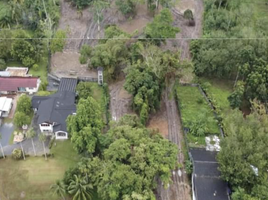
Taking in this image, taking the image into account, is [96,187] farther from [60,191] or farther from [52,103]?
[52,103]

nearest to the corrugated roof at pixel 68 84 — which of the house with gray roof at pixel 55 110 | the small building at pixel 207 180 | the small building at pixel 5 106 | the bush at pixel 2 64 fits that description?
the house with gray roof at pixel 55 110

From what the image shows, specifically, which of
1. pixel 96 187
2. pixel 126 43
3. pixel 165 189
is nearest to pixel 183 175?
pixel 165 189

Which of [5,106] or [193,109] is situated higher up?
[5,106]

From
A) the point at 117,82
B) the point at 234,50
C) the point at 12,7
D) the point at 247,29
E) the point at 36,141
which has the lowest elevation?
the point at 36,141

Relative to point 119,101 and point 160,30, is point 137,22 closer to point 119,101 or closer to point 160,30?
point 160,30

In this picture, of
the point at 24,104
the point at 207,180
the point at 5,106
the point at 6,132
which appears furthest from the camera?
the point at 5,106

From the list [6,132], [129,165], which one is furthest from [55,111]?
[129,165]

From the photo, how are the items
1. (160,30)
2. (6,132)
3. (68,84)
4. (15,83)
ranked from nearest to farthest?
(6,132)
(15,83)
(68,84)
(160,30)
